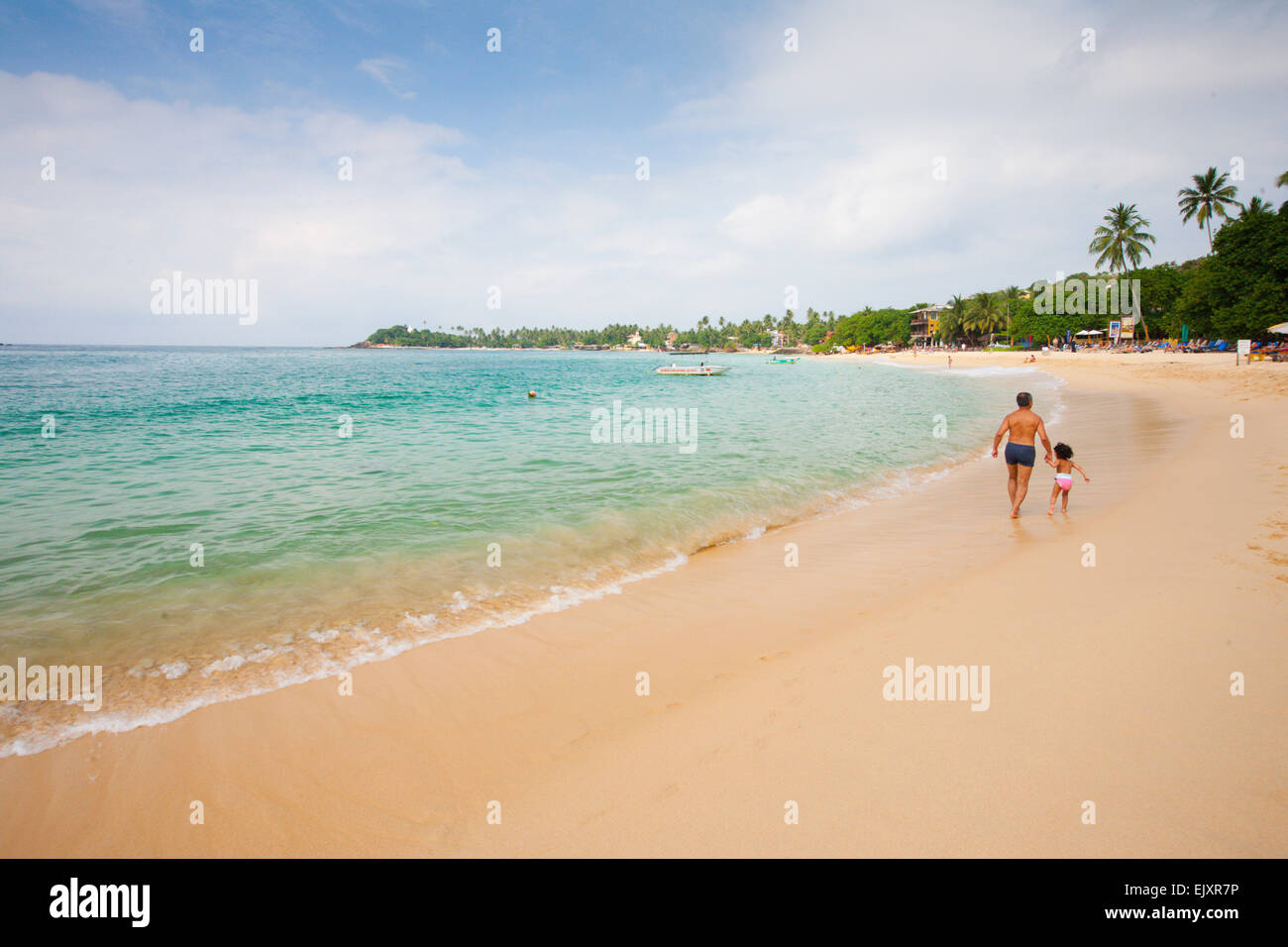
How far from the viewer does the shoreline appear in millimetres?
3221

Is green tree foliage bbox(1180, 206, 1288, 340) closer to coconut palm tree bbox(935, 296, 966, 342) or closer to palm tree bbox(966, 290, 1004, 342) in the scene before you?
palm tree bbox(966, 290, 1004, 342)

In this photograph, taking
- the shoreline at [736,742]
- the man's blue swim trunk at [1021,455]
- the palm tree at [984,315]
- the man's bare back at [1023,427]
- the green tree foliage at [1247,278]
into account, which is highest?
the palm tree at [984,315]

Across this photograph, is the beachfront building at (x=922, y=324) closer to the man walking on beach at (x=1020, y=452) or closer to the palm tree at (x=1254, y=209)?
the palm tree at (x=1254, y=209)

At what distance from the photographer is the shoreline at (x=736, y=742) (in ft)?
10.6

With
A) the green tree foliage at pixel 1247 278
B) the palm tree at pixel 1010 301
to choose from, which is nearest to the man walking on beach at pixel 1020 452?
the green tree foliage at pixel 1247 278

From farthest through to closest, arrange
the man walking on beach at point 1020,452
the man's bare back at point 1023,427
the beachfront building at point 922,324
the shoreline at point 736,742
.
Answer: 1. the beachfront building at point 922,324
2. the man's bare back at point 1023,427
3. the man walking on beach at point 1020,452
4. the shoreline at point 736,742

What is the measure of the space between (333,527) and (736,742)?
8704 millimetres

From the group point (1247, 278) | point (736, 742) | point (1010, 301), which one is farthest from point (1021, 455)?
point (1010, 301)

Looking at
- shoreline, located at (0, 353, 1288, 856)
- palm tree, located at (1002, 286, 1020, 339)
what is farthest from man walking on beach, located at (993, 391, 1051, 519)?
palm tree, located at (1002, 286, 1020, 339)

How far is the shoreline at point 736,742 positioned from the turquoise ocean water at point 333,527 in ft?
2.87

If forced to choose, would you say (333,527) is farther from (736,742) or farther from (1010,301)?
(1010,301)

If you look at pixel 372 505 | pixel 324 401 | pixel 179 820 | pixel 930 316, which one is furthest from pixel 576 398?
pixel 930 316

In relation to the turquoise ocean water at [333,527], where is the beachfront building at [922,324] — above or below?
above
